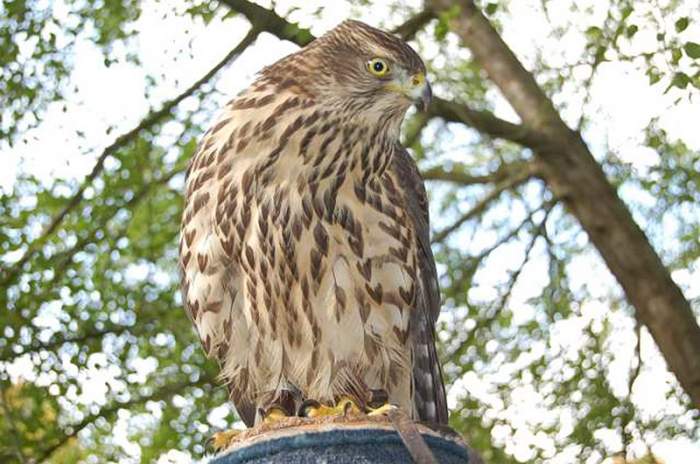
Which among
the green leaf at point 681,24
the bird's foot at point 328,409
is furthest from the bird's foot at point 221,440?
the green leaf at point 681,24

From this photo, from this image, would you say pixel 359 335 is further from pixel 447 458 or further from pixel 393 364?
pixel 447 458

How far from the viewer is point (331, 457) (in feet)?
8.48

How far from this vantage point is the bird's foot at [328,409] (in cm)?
327

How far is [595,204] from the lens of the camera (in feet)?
27.1

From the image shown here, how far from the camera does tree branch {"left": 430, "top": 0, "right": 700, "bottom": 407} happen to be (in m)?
7.78

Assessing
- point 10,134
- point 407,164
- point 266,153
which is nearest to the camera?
point 266,153

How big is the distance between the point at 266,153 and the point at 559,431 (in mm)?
4654

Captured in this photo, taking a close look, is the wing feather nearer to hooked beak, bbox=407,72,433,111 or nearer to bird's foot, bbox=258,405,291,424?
hooked beak, bbox=407,72,433,111

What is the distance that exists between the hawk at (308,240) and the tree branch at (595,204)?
12.7 ft

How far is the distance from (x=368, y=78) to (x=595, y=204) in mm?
4331

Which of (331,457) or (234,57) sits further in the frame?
(234,57)

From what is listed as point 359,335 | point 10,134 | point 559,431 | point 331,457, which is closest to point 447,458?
point 331,457

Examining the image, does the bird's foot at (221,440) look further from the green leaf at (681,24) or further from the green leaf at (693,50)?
the green leaf at (681,24)

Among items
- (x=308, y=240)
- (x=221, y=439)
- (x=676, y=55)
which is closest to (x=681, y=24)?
(x=676, y=55)
